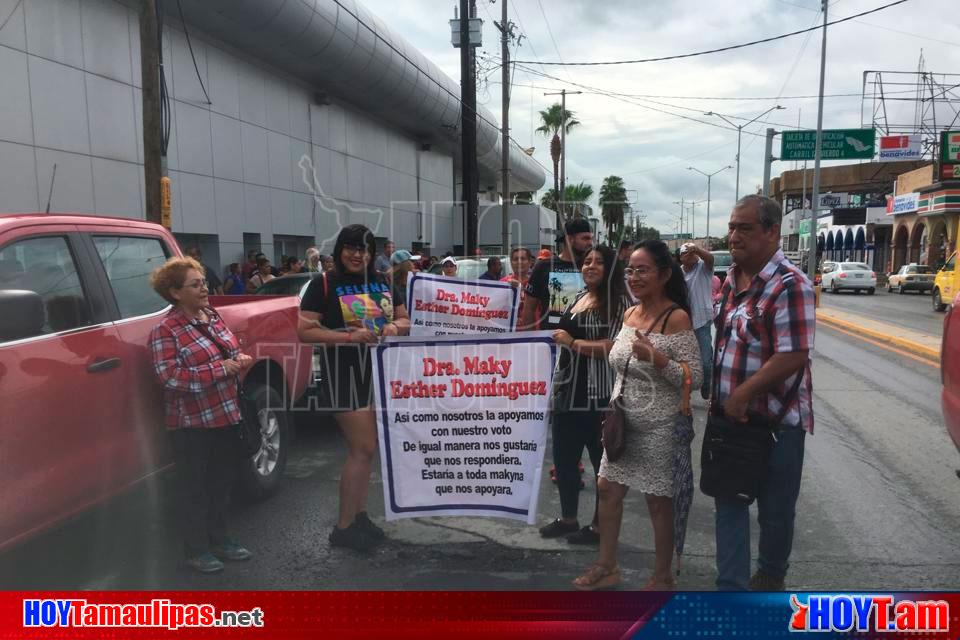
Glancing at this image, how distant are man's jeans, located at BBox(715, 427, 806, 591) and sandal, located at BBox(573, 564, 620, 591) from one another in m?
0.65

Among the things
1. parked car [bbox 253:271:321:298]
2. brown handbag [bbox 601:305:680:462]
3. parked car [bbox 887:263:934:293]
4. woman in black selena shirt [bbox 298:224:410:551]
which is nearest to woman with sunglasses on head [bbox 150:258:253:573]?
woman in black selena shirt [bbox 298:224:410:551]

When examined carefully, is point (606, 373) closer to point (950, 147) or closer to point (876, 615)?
point (876, 615)

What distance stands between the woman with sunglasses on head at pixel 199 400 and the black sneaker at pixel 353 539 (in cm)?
50

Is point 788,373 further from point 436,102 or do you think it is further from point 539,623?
point 436,102

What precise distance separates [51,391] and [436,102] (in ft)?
78.9

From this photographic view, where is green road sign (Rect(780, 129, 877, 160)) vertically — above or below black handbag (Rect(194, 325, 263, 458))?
above

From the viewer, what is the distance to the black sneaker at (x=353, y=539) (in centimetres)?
395

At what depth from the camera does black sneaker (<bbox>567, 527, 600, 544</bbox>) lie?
13.2ft

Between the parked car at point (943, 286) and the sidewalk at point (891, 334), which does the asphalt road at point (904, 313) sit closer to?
the parked car at point (943, 286)

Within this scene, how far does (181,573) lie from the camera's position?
368cm

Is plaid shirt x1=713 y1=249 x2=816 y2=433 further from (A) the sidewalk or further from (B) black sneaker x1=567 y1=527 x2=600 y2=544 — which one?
(A) the sidewalk

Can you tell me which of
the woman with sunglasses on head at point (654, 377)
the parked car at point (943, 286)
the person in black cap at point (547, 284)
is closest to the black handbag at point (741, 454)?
the woman with sunglasses on head at point (654, 377)

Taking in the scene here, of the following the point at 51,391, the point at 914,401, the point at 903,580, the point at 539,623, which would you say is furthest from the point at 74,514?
the point at 914,401

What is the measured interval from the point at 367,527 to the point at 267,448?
3.78 ft
